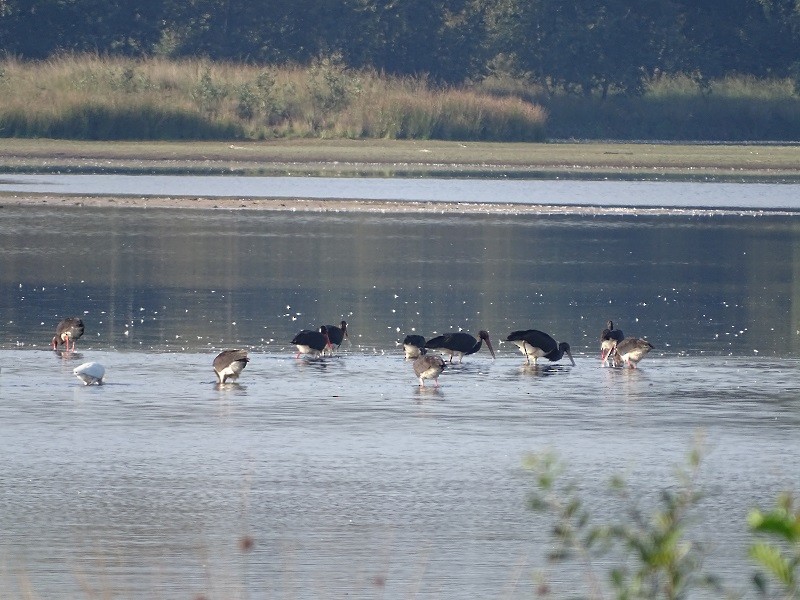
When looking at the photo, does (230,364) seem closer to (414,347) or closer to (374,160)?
(414,347)

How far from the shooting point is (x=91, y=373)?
468 inches

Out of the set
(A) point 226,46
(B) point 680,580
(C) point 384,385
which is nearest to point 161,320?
(C) point 384,385

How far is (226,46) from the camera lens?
60406 mm

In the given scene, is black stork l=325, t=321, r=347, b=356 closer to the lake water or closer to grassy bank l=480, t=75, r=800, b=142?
the lake water

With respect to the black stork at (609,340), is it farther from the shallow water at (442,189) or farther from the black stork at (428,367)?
the shallow water at (442,189)

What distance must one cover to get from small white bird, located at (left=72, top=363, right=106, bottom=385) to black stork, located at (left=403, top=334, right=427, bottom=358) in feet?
7.61

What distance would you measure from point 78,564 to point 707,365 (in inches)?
278

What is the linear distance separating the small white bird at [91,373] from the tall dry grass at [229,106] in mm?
29053

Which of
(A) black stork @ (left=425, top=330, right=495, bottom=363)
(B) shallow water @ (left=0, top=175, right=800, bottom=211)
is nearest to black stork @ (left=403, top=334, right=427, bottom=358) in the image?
(A) black stork @ (left=425, top=330, right=495, bottom=363)

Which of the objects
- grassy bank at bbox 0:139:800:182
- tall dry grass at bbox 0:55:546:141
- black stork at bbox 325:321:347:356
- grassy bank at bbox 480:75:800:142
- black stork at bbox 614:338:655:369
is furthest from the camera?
grassy bank at bbox 480:75:800:142

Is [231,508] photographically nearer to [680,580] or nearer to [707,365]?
[680,580]

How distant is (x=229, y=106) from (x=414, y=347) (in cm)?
3070

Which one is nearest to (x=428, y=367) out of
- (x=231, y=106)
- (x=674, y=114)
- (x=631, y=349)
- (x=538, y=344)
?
(x=538, y=344)

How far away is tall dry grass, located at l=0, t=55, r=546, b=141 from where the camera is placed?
134 ft
